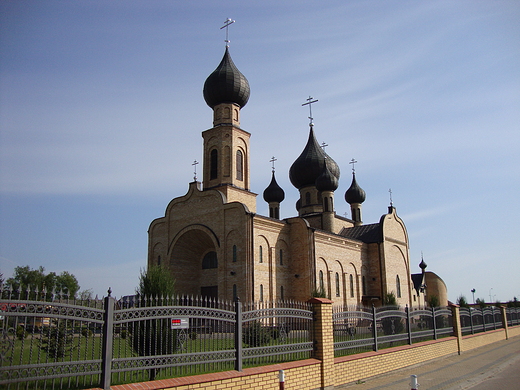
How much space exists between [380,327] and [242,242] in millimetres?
11824

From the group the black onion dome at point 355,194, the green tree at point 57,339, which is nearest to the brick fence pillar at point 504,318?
the black onion dome at point 355,194

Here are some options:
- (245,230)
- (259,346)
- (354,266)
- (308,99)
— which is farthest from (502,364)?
(308,99)

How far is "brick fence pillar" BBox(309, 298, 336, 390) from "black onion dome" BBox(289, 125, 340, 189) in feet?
82.9

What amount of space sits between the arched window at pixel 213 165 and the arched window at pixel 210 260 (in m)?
4.67

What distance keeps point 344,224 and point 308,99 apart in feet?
36.6

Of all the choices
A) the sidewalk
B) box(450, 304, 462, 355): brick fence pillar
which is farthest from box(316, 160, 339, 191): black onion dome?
the sidewalk

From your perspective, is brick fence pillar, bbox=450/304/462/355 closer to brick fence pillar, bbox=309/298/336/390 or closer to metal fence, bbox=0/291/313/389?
brick fence pillar, bbox=309/298/336/390

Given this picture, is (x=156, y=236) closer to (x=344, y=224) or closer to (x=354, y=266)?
(x=354, y=266)

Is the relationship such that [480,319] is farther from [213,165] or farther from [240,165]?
[213,165]

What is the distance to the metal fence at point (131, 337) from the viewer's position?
518cm

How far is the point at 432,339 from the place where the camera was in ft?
47.6

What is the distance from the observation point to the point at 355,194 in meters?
38.9

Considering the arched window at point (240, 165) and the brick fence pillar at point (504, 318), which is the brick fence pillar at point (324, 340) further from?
the arched window at point (240, 165)

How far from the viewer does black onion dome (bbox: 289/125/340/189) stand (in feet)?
112
